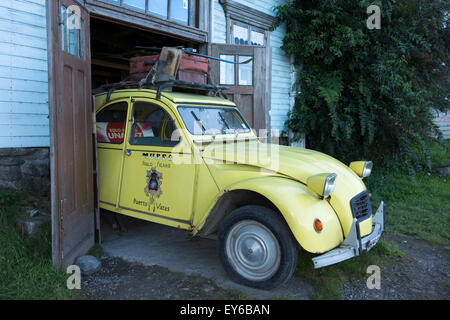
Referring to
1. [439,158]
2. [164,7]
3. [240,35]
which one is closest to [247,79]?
[240,35]

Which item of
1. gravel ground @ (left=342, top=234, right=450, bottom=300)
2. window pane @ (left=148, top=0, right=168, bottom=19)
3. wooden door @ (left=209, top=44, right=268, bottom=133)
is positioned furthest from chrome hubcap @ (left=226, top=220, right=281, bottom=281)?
window pane @ (left=148, top=0, right=168, bottom=19)

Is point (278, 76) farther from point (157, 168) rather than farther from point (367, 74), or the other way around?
point (157, 168)

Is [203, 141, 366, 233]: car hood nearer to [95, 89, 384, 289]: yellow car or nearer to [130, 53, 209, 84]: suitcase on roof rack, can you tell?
[95, 89, 384, 289]: yellow car

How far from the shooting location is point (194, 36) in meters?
6.56

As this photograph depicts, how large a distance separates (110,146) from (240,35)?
4.51 metres

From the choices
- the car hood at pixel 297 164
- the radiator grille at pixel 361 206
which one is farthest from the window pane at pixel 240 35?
the radiator grille at pixel 361 206

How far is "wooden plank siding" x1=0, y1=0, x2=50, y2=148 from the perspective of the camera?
14.9 feet

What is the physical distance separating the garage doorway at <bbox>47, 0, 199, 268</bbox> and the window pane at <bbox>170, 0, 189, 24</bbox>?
148 cm

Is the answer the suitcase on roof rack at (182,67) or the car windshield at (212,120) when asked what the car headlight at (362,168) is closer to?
the car windshield at (212,120)

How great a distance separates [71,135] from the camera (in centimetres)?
399
